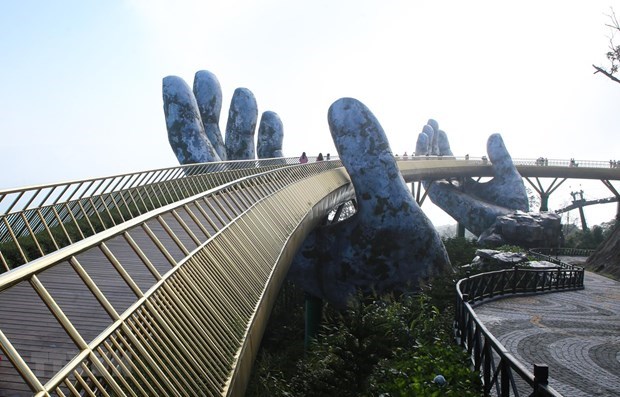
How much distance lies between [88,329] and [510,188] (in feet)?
154

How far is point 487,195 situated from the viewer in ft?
168

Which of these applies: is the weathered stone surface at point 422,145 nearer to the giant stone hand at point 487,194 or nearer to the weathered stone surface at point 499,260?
the giant stone hand at point 487,194

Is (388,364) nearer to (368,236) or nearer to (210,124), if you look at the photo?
(368,236)

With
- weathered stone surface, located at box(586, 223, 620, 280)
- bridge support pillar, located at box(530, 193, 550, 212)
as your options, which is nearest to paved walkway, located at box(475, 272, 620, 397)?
weathered stone surface, located at box(586, 223, 620, 280)

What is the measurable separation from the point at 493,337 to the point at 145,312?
174 inches

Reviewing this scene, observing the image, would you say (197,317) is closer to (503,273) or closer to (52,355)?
(52,355)

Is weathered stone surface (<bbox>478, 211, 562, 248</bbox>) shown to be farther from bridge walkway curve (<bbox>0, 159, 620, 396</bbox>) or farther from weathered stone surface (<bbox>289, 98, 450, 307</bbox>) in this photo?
bridge walkway curve (<bbox>0, 159, 620, 396</bbox>)

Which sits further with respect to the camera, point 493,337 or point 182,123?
point 182,123

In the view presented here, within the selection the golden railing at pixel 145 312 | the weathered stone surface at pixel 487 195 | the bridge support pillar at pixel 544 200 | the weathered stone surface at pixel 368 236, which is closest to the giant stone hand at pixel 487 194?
the weathered stone surface at pixel 487 195

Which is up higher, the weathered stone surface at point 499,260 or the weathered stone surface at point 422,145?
the weathered stone surface at point 422,145

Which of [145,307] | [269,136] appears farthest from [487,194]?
[145,307]

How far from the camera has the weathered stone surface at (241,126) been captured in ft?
111

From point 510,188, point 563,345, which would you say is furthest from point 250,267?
point 510,188

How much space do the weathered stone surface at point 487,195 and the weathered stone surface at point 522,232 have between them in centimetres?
608
